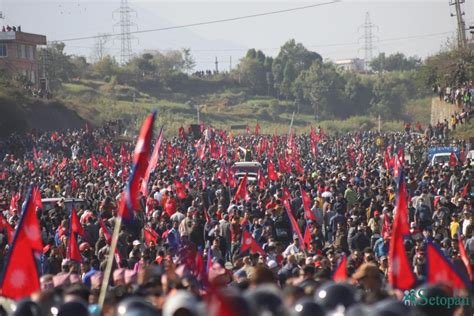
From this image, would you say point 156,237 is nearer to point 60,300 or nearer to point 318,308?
point 60,300

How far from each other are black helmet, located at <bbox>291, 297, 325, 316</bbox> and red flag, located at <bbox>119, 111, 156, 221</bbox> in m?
2.72

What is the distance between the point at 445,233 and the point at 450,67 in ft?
165

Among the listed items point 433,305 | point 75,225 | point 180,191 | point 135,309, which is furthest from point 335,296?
point 180,191

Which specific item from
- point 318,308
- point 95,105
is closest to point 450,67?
point 95,105

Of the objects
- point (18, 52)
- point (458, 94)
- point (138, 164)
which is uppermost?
point (18, 52)

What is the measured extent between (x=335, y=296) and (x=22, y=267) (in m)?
4.03

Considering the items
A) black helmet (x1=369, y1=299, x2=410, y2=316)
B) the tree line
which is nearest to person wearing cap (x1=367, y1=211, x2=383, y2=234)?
black helmet (x1=369, y1=299, x2=410, y2=316)

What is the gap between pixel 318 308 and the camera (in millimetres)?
6586

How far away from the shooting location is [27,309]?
7.20 metres

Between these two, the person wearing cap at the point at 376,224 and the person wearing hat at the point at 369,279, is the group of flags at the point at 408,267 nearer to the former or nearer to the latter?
the person wearing hat at the point at 369,279

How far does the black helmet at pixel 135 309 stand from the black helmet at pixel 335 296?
104 cm

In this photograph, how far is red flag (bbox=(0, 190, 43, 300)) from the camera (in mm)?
10156

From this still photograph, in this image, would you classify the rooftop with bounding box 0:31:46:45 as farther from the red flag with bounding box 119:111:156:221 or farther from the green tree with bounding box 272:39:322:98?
the red flag with bounding box 119:111:156:221

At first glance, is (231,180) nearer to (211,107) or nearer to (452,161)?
(452,161)
